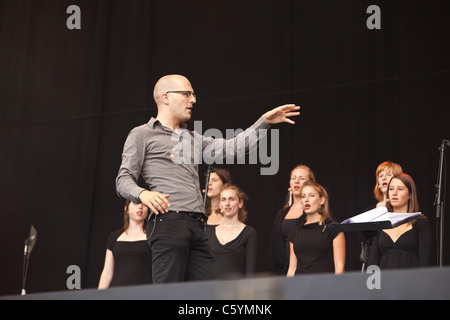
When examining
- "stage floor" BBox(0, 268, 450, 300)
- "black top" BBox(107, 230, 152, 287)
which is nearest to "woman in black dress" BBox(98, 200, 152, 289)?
"black top" BBox(107, 230, 152, 287)

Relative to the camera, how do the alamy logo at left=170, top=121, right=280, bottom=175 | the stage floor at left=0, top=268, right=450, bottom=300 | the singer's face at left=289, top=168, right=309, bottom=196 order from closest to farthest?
the stage floor at left=0, top=268, right=450, bottom=300 < the alamy logo at left=170, top=121, right=280, bottom=175 < the singer's face at left=289, top=168, right=309, bottom=196

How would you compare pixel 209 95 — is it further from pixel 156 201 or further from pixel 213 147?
pixel 156 201

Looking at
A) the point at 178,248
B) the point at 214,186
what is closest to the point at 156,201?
the point at 178,248

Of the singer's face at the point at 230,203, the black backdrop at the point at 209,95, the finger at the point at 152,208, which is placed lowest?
the finger at the point at 152,208

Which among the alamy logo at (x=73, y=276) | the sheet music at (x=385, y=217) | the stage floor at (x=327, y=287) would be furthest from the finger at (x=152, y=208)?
the alamy logo at (x=73, y=276)

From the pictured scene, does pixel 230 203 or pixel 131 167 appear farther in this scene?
pixel 230 203

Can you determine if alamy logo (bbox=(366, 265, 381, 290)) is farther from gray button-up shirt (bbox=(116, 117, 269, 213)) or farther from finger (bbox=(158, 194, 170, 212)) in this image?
gray button-up shirt (bbox=(116, 117, 269, 213))

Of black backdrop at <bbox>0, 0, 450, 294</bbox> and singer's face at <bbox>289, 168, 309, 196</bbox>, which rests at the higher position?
black backdrop at <bbox>0, 0, 450, 294</bbox>

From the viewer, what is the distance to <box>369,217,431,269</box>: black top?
3270 mm

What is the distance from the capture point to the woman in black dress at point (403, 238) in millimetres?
3283

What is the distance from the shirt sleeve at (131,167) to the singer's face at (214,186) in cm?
188

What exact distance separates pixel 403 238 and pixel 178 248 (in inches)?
66.0

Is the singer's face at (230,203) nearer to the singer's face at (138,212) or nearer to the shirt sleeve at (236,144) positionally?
the singer's face at (138,212)

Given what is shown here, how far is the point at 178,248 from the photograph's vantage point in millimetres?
2105
